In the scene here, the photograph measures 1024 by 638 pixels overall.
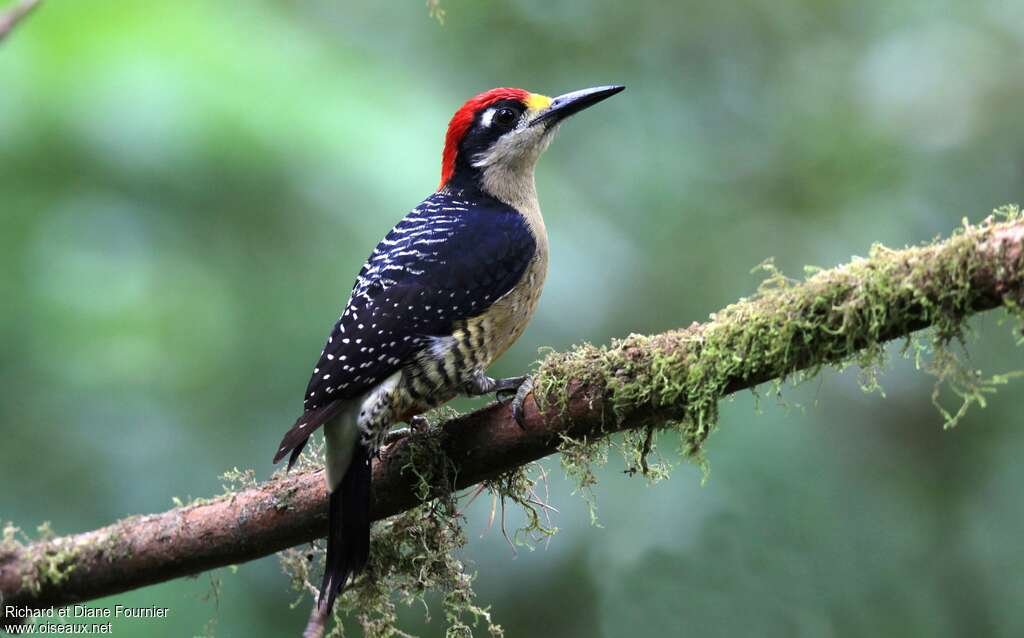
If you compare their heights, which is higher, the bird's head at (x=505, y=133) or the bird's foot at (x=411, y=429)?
the bird's head at (x=505, y=133)

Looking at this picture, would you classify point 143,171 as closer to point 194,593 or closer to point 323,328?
point 323,328

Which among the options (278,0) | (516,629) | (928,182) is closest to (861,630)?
(516,629)

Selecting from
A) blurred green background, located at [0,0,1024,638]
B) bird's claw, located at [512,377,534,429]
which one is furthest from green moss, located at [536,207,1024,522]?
blurred green background, located at [0,0,1024,638]

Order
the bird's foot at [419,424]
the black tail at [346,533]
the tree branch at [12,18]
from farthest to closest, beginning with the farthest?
1. the bird's foot at [419,424]
2. the black tail at [346,533]
3. the tree branch at [12,18]

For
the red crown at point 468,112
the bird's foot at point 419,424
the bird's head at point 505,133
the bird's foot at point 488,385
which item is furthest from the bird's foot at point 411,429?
the red crown at point 468,112

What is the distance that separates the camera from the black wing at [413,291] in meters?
3.33

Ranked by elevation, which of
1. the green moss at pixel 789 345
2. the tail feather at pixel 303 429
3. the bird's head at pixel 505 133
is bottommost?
the green moss at pixel 789 345

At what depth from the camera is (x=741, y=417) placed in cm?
466

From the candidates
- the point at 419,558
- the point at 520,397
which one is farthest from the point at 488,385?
the point at 419,558

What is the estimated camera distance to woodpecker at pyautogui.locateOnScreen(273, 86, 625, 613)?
10.4 feet

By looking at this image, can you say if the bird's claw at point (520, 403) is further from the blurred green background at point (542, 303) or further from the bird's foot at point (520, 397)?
the blurred green background at point (542, 303)

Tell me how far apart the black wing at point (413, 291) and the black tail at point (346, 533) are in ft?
0.68

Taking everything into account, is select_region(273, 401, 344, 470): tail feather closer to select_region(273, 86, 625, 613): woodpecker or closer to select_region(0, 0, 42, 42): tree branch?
select_region(273, 86, 625, 613): woodpecker

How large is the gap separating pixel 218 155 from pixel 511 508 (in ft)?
6.06
